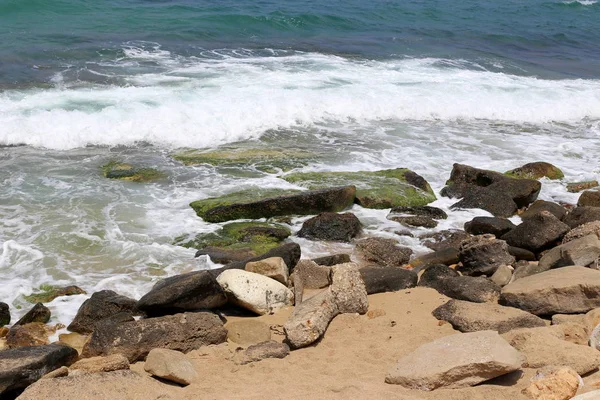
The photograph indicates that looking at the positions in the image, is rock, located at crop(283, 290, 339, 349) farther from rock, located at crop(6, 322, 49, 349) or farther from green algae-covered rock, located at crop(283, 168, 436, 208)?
green algae-covered rock, located at crop(283, 168, 436, 208)

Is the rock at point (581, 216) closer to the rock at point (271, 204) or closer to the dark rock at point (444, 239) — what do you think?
the dark rock at point (444, 239)

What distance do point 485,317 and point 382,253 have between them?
8.66 feet

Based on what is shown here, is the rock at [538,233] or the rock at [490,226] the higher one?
the rock at [538,233]

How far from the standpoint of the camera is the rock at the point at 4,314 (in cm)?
755

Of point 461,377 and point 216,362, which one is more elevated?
point 461,377

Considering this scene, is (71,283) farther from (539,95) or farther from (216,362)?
(539,95)

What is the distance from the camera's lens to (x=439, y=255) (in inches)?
369

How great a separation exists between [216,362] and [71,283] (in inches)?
106

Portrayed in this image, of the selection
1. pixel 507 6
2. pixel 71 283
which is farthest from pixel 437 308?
pixel 507 6

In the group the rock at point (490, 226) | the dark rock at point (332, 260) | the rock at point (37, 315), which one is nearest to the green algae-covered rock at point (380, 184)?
the rock at point (490, 226)

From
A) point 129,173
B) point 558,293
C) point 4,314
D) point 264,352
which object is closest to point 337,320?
point 264,352

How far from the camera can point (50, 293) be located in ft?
27.0

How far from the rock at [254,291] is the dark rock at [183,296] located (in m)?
0.19

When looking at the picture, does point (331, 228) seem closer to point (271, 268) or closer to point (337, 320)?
point (271, 268)
